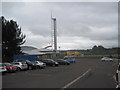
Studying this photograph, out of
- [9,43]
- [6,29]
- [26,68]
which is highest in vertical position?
[6,29]

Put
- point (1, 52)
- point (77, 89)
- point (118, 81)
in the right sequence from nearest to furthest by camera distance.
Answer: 1. point (118, 81)
2. point (77, 89)
3. point (1, 52)

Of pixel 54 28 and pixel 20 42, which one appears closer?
pixel 20 42

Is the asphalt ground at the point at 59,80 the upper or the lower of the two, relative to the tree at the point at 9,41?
lower

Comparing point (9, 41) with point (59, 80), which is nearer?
point (59, 80)

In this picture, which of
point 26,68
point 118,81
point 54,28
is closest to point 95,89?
point 118,81

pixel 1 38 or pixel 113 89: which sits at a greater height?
pixel 1 38

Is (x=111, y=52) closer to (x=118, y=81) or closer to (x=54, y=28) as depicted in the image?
(x=54, y=28)

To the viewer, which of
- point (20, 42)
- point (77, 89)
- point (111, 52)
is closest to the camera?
point (77, 89)

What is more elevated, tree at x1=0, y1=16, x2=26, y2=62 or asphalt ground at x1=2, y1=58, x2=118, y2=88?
tree at x1=0, y1=16, x2=26, y2=62

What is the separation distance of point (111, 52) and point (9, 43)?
95584 millimetres

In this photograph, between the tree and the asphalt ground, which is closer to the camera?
the asphalt ground

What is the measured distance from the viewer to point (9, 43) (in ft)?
167

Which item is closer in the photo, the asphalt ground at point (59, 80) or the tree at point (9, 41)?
the asphalt ground at point (59, 80)

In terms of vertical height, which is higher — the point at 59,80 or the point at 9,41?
the point at 9,41
